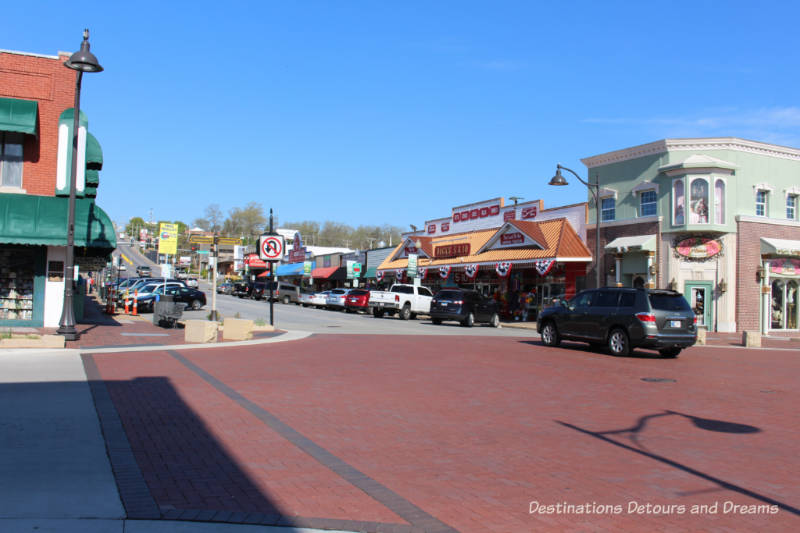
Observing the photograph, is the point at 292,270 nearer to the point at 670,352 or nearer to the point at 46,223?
the point at 46,223

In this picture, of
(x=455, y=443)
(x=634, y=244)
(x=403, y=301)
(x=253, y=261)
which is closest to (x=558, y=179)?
(x=634, y=244)

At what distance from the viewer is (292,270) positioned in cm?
7569

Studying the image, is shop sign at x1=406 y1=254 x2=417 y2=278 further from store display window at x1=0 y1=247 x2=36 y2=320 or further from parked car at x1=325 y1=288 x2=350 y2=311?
store display window at x1=0 y1=247 x2=36 y2=320

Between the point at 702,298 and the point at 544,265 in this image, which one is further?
the point at 544,265

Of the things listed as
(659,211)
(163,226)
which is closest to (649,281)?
(659,211)

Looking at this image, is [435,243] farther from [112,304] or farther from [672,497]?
[672,497]

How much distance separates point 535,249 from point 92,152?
23.0m

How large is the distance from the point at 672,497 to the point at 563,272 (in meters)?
30.7

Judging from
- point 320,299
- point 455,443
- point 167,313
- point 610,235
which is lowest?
point 455,443

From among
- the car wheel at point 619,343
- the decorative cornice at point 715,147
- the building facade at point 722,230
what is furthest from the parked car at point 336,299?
the car wheel at point 619,343

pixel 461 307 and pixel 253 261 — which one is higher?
pixel 253 261

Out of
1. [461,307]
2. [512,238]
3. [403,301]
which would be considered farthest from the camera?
[512,238]

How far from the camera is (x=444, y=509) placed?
16.8ft

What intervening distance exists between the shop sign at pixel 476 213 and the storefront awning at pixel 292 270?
29.6m
